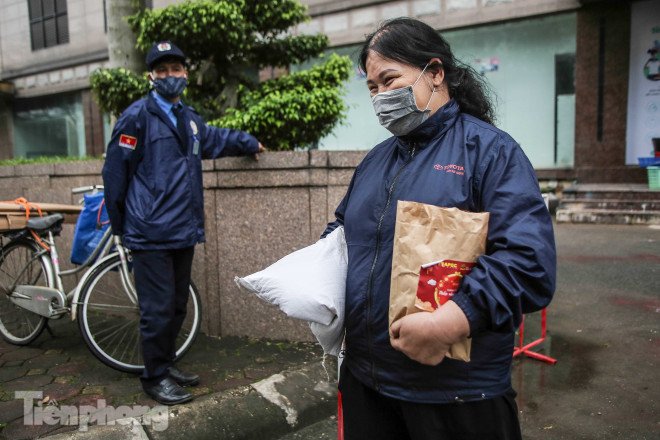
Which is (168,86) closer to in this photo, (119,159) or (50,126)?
(119,159)

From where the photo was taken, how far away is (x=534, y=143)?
39.4 ft

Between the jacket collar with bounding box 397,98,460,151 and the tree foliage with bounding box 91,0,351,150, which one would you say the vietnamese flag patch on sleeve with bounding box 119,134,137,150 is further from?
the jacket collar with bounding box 397,98,460,151

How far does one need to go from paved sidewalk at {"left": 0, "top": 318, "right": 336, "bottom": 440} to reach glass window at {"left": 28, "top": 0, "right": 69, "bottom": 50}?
55.6 feet

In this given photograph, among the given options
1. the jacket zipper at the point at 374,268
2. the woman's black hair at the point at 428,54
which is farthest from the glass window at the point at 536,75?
the jacket zipper at the point at 374,268

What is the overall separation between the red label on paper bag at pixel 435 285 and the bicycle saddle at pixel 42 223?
3850mm

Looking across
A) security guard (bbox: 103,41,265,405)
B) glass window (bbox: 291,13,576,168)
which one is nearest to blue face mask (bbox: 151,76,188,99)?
security guard (bbox: 103,41,265,405)

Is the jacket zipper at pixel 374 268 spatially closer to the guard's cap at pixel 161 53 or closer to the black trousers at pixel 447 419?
the black trousers at pixel 447 419

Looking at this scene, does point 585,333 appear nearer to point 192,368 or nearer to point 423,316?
point 192,368

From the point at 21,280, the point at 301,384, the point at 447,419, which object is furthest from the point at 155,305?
the point at 447,419

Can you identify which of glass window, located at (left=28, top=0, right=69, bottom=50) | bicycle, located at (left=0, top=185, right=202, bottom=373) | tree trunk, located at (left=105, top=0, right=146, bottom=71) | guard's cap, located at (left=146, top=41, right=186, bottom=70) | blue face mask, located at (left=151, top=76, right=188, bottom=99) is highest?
glass window, located at (left=28, top=0, right=69, bottom=50)

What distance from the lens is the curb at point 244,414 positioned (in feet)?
9.62

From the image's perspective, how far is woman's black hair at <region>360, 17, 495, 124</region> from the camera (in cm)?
171

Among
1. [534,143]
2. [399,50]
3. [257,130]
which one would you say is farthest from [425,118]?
[534,143]

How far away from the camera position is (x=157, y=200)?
3285mm
